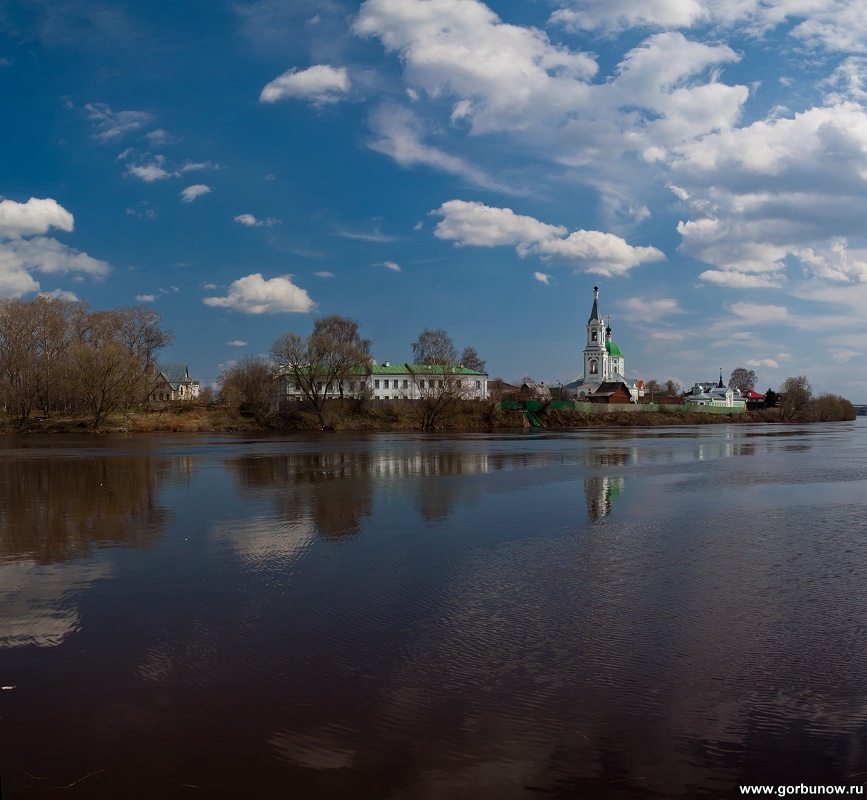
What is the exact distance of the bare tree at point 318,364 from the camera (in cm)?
7644

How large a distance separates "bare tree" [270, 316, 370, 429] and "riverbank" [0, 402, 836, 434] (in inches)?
86.6

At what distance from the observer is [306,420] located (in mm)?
79250

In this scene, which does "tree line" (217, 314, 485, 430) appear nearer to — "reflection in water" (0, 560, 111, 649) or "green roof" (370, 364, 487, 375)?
"green roof" (370, 364, 487, 375)

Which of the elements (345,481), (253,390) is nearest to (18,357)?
(253,390)

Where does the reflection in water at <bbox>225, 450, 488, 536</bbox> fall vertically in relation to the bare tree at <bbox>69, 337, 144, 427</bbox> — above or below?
below

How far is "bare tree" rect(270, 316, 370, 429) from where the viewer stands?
76438mm

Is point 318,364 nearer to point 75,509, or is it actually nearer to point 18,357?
point 18,357

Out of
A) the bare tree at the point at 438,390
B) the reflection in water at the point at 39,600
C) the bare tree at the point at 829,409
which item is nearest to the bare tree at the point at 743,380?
the bare tree at the point at 829,409

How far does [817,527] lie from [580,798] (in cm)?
1205

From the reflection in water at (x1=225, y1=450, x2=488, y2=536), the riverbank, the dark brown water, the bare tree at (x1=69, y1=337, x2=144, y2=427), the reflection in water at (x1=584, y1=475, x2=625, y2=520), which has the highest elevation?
the bare tree at (x1=69, y1=337, x2=144, y2=427)

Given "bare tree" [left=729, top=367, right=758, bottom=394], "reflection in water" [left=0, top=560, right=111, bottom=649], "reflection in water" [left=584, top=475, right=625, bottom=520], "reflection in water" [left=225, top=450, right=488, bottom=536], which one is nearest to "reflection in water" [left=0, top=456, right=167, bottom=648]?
"reflection in water" [left=0, top=560, right=111, bottom=649]

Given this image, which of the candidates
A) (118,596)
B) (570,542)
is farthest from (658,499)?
(118,596)

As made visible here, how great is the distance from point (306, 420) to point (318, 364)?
250 inches

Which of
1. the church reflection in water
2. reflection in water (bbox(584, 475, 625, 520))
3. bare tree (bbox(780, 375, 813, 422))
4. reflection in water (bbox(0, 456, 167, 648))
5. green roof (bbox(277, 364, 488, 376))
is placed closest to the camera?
reflection in water (bbox(0, 456, 167, 648))
